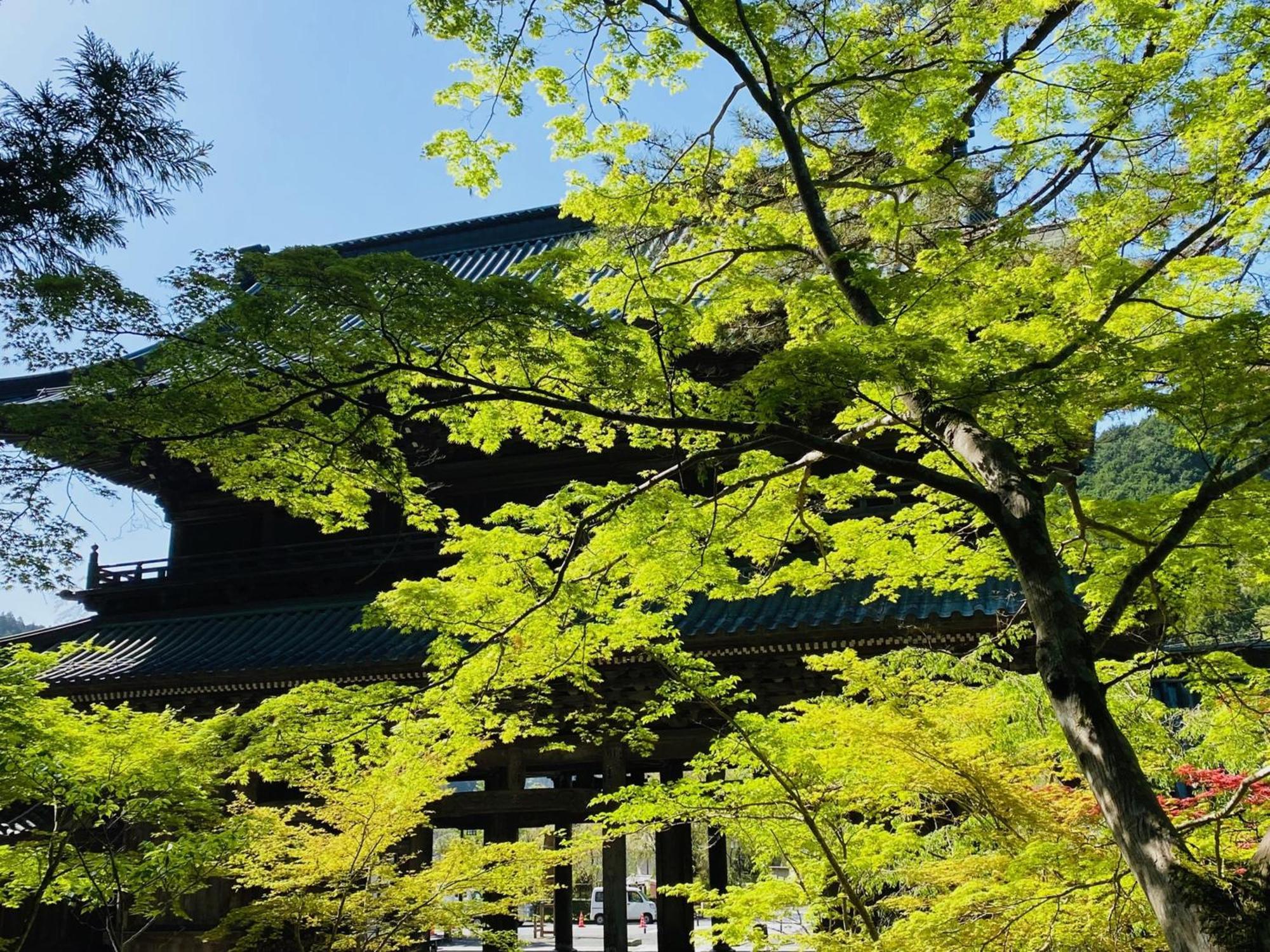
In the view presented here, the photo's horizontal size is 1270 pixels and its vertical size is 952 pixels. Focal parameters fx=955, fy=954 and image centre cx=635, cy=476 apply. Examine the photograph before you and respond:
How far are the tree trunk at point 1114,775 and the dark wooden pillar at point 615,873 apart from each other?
4956 mm

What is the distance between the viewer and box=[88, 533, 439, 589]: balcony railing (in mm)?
10094

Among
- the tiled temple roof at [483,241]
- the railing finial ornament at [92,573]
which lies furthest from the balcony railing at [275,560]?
the tiled temple roof at [483,241]

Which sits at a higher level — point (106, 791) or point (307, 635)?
point (307, 635)

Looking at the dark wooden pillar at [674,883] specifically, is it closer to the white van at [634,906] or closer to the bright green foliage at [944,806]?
the bright green foliage at [944,806]

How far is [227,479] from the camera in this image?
4.43 m

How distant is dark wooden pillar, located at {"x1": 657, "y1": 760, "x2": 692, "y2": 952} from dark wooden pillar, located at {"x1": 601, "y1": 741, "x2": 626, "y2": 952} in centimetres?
35

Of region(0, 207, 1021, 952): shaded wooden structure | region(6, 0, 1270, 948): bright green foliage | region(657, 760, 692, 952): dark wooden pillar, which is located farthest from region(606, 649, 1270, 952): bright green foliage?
region(657, 760, 692, 952): dark wooden pillar

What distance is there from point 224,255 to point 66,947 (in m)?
9.32

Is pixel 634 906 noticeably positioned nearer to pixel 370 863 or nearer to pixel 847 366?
pixel 370 863

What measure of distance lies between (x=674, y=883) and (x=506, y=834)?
205cm

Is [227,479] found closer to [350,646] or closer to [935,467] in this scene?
[935,467]

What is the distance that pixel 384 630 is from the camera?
9.39m

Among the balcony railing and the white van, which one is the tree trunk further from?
the white van

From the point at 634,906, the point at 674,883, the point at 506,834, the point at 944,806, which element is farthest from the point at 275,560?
the point at 634,906
